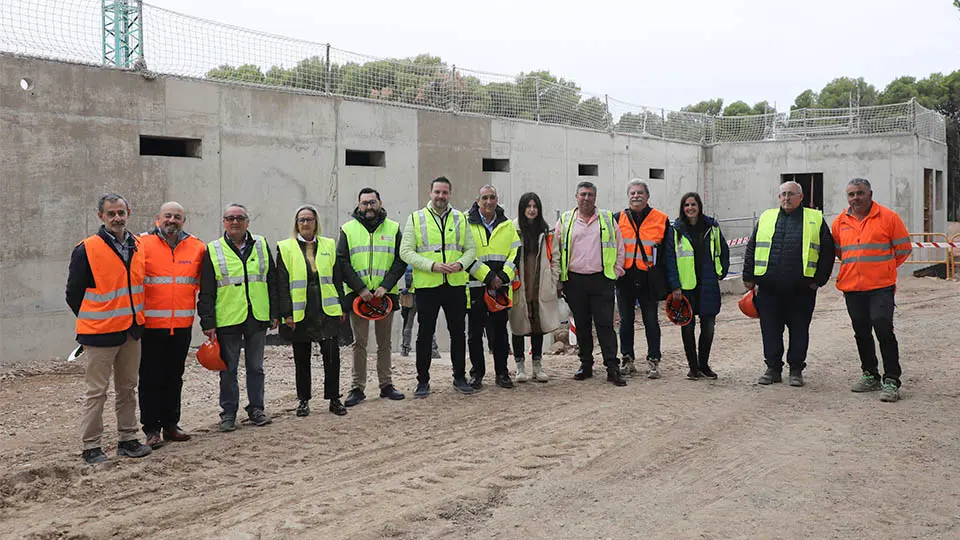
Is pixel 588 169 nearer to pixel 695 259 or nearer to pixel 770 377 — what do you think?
pixel 695 259

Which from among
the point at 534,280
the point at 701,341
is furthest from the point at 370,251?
the point at 701,341

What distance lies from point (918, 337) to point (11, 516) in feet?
35.7

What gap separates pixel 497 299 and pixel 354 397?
1609 mm

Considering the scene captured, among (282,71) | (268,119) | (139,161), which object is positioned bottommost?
(139,161)

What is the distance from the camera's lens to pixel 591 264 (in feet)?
26.8

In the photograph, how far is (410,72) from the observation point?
14297 mm

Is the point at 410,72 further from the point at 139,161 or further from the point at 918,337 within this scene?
the point at 918,337

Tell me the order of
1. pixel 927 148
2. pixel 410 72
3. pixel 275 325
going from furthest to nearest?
pixel 927 148
pixel 410 72
pixel 275 325

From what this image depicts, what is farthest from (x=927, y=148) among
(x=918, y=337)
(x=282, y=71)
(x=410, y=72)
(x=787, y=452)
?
(x=787, y=452)

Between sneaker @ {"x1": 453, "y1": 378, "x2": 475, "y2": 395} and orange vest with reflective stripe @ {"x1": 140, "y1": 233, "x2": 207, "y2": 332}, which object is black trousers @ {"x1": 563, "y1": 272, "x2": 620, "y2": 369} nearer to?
sneaker @ {"x1": 453, "y1": 378, "x2": 475, "y2": 395}

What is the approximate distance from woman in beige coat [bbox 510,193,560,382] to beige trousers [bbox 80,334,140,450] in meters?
3.68

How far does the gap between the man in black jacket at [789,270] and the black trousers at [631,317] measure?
100 cm

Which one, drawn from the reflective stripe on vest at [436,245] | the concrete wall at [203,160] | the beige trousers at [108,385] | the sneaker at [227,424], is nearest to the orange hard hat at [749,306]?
the reflective stripe on vest at [436,245]

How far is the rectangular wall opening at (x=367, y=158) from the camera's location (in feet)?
45.4
